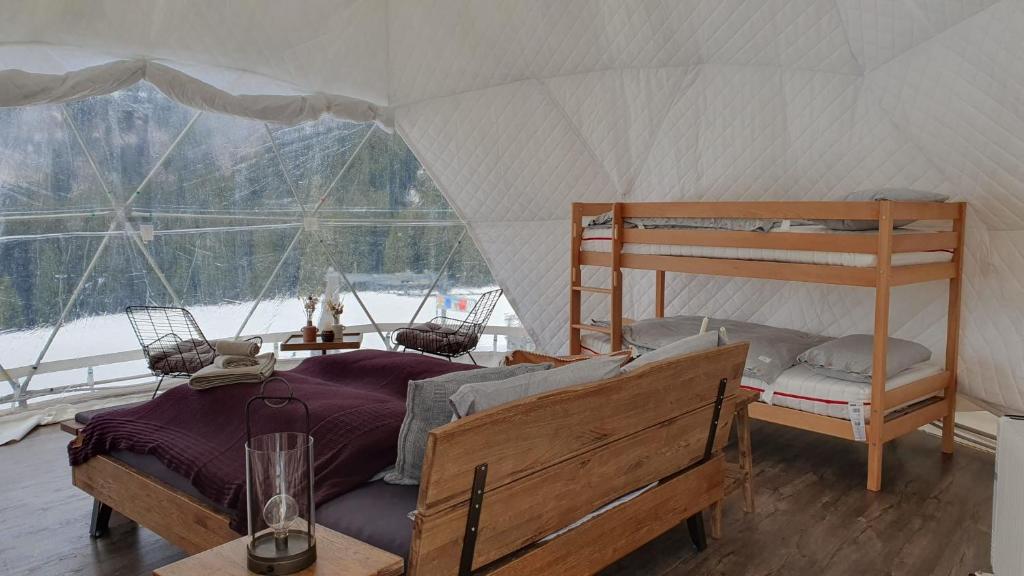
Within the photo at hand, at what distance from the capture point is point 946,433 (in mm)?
4660

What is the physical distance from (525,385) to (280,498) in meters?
0.78

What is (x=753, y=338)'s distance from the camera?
478cm

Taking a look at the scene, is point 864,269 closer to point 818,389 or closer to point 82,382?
point 818,389

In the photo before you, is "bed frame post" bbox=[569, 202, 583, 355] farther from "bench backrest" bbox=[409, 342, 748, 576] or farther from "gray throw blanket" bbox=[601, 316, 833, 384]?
"bench backrest" bbox=[409, 342, 748, 576]

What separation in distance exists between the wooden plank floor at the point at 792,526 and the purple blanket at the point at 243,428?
0.43 m

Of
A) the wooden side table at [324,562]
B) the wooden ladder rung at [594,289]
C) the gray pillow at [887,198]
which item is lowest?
the wooden side table at [324,562]

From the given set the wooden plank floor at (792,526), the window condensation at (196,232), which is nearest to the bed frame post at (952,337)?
the wooden plank floor at (792,526)

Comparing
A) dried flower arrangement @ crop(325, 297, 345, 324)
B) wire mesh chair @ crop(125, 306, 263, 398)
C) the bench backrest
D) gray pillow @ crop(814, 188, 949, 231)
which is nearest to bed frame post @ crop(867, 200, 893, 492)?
gray pillow @ crop(814, 188, 949, 231)

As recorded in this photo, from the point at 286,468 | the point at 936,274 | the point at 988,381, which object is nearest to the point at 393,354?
the point at 286,468

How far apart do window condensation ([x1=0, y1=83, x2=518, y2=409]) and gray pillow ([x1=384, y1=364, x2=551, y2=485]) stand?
4.35m

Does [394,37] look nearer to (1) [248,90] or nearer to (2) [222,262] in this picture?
(1) [248,90]

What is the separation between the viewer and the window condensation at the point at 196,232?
5.64m

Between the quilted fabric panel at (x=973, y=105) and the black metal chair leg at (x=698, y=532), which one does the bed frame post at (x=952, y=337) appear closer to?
the quilted fabric panel at (x=973, y=105)

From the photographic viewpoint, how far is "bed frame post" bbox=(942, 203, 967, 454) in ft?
15.2
